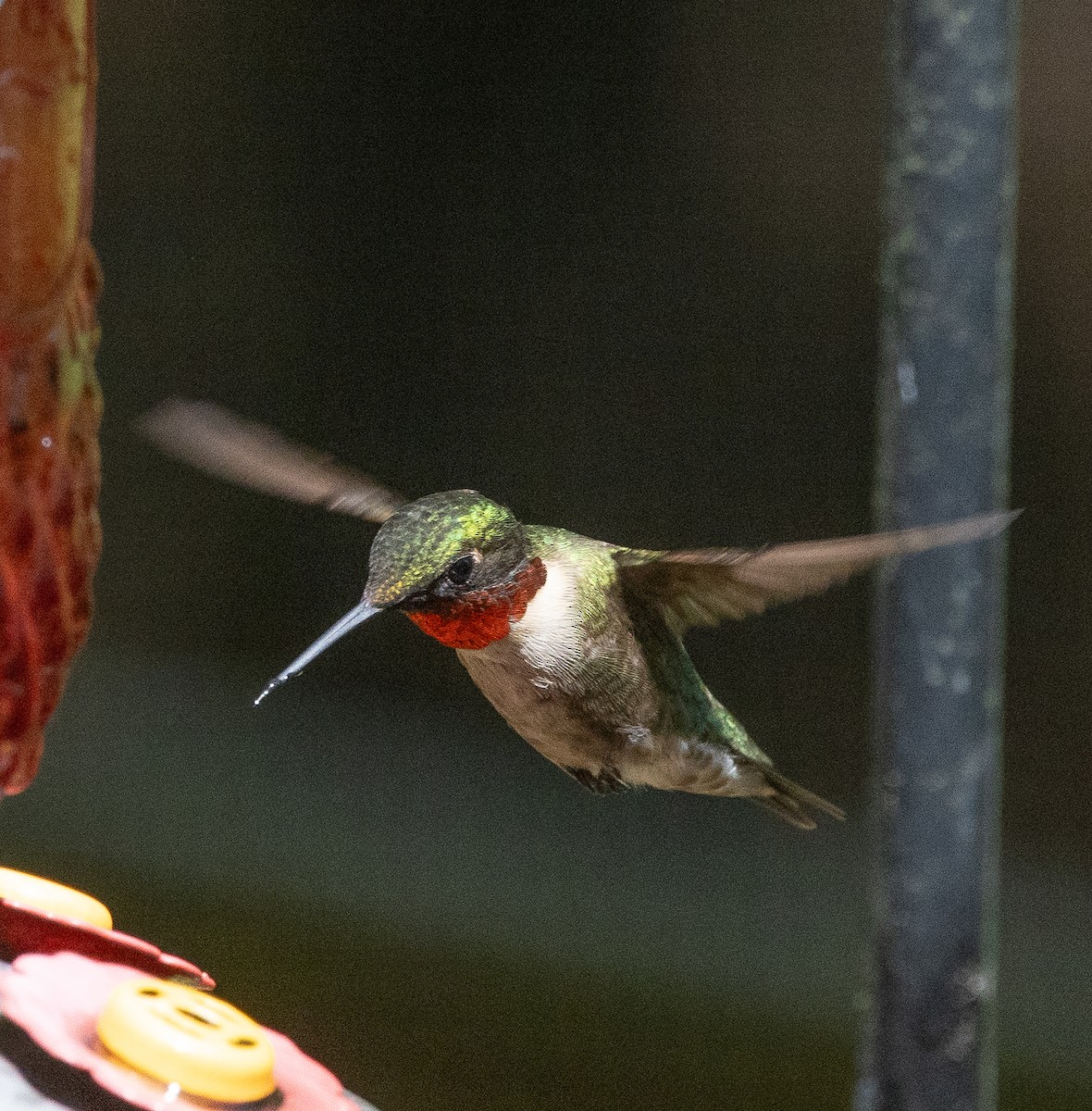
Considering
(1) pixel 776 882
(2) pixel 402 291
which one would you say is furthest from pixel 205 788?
(2) pixel 402 291

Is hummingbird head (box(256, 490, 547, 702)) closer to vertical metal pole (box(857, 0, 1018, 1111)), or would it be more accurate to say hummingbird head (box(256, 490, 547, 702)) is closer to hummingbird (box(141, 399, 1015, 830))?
hummingbird (box(141, 399, 1015, 830))

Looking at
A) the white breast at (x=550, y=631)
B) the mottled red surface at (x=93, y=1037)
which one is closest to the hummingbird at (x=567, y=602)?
the white breast at (x=550, y=631)

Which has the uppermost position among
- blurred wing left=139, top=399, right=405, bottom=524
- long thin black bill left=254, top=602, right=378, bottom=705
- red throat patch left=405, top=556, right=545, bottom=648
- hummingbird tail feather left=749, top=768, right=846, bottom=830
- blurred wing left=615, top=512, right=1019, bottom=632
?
blurred wing left=139, top=399, right=405, bottom=524

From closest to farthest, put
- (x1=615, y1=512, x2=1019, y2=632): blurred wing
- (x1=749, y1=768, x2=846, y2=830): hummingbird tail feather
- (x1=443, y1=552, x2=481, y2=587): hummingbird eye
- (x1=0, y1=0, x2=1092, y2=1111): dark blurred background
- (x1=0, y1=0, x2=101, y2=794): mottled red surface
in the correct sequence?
(x1=615, y1=512, x2=1019, y2=632): blurred wing → (x1=443, y1=552, x2=481, y2=587): hummingbird eye → (x1=0, y1=0, x2=101, y2=794): mottled red surface → (x1=749, y1=768, x2=846, y2=830): hummingbird tail feather → (x1=0, y1=0, x2=1092, y2=1111): dark blurred background

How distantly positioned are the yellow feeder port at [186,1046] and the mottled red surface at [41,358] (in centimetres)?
17

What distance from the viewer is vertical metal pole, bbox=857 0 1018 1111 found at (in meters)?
0.47

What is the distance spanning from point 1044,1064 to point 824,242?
1079 millimetres

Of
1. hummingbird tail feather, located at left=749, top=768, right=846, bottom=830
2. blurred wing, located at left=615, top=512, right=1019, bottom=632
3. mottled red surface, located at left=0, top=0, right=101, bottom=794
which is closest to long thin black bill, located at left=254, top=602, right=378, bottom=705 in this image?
blurred wing, located at left=615, top=512, right=1019, bottom=632

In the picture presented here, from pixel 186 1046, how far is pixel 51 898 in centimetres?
17

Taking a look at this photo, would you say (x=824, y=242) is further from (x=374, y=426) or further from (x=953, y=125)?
(x=953, y=125)

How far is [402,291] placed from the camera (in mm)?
1547

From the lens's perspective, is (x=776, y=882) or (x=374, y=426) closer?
(x=374, y=426)

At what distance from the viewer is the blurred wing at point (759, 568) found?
0.46 m

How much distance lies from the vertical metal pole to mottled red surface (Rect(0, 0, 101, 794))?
40cm
